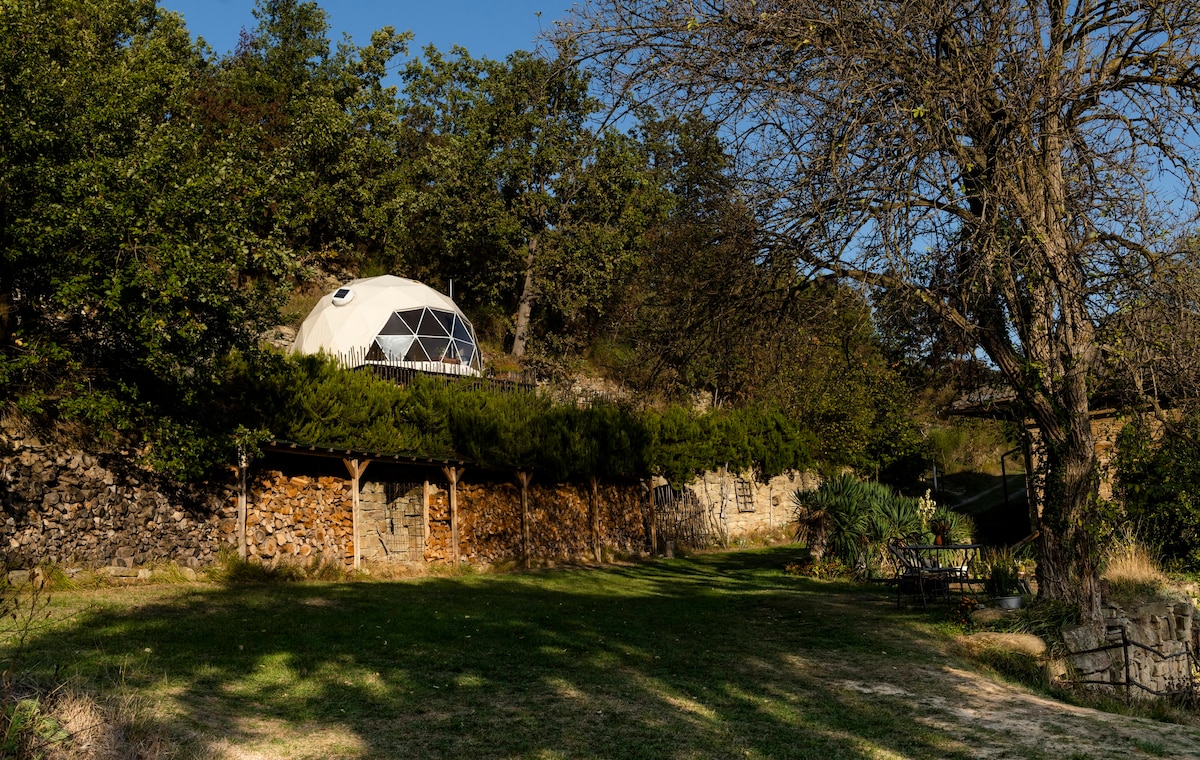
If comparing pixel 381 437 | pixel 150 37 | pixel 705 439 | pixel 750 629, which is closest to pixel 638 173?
pixel 705 439

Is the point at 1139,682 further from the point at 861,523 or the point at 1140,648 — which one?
the point at 861,523

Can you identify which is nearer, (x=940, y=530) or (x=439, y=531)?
(x=940, y=530)

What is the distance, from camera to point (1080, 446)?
971cm

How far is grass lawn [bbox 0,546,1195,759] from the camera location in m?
6.35

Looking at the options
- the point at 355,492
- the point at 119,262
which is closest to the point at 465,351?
→ the point at 355,492

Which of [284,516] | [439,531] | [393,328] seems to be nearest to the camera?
[284,516]

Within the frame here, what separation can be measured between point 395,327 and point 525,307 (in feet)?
28.9

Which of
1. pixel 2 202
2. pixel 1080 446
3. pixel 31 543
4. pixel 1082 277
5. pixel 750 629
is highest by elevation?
pixel 2 202

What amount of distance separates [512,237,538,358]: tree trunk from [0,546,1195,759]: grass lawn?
23449 mm

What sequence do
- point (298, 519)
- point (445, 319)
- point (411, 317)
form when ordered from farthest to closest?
point (445, 319)
point (411, 317)
point (298, 519)

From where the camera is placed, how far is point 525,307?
37.4 metres

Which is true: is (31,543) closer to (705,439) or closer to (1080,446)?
(1080,446)

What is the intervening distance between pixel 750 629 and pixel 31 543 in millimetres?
9971

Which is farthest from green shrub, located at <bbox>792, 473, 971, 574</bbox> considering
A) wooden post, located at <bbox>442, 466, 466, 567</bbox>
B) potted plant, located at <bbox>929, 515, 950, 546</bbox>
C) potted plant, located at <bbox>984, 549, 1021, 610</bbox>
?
wooden post, located at <bbox>442, 466, 466, 567</bbox>
